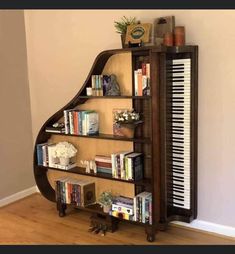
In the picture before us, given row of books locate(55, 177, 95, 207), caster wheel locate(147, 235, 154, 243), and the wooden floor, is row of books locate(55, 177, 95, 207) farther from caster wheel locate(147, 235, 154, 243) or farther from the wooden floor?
caster wheel locate(147, 235, 154, 243)

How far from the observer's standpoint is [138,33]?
9.41 feet

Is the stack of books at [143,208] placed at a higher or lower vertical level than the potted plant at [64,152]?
lower

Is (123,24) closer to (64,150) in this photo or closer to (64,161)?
(64,150)

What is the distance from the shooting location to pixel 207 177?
9.80 ft

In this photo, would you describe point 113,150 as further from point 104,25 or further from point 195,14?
point 195,14

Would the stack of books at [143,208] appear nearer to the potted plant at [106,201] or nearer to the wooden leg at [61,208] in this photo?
the potted plant at [106,201]

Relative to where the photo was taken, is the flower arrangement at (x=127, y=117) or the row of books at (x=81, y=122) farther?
the row of books at (x=81, y=122)

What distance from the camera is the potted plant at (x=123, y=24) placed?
299cm

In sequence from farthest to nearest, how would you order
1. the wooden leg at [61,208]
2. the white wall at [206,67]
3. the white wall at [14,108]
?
the white wall at [14,108] → the wooden leg at [61,208] → the white wall at [206,67]

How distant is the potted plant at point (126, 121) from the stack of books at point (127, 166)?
189 millimetres

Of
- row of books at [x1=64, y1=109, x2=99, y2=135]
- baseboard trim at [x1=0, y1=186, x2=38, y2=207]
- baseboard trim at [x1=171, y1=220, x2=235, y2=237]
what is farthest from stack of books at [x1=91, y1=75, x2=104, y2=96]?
baseboard trim at [x1=0, y1=186, x2=38, y2=207]

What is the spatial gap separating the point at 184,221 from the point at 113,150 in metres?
0.96

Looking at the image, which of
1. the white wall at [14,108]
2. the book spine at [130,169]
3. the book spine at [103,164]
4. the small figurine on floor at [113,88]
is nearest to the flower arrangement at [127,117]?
the small figurine on floor at [113,88]

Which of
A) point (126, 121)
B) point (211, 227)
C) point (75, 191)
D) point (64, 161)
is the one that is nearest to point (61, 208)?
point (75, 191)
